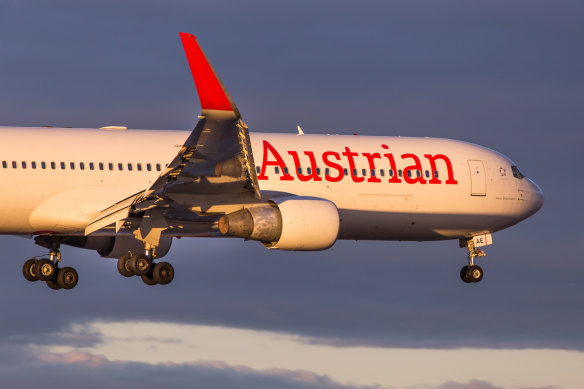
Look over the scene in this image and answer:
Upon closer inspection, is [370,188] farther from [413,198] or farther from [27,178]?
[27,178]

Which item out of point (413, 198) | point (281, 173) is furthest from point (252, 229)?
point (413, 198)

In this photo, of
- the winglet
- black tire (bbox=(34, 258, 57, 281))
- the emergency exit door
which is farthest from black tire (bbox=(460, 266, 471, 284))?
the winglet

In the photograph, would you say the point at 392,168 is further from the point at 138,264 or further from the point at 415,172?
the point at 138,264

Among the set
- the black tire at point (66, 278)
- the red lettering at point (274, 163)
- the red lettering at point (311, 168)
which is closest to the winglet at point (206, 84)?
the red lettering at point (274, 163)

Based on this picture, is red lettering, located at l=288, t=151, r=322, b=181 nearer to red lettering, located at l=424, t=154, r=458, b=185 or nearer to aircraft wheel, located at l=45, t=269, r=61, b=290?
red lettering, located at l=424, t=154, r=458, b=185

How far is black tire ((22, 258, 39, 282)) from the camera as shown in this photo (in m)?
38.2

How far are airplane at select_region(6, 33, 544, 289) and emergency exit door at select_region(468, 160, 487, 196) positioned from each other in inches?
1.2

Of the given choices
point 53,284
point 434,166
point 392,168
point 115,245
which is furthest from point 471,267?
point 53,284

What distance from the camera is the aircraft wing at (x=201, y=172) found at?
1115 inches

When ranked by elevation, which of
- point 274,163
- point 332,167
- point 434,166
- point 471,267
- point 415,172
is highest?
point 434,166

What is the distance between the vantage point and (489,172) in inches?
1599

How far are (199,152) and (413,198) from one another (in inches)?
385

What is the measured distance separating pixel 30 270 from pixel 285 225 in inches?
361

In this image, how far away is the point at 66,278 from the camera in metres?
38.2
